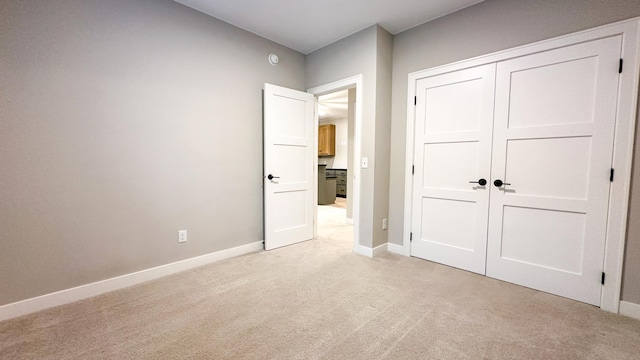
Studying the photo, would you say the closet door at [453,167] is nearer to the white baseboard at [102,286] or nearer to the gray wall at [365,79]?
the gray wall at [365,79]

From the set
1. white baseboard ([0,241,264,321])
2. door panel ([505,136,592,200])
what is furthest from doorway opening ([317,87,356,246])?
door panel ([505,136,592,200])

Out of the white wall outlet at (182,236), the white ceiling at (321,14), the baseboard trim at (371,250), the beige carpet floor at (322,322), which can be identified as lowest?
the beige carpet floor at (322,322)

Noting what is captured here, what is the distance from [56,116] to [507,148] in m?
3.82

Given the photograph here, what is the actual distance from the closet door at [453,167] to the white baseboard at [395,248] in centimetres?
14

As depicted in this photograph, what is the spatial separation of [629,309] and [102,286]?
4172 millimetres

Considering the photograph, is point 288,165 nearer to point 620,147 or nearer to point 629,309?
point 620,147

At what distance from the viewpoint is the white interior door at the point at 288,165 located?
3.23 metres

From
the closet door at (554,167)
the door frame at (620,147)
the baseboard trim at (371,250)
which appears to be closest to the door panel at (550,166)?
the closet door at (554,167)

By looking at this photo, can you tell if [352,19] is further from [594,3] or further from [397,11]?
[594,3]

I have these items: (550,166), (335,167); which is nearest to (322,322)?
(550,166)

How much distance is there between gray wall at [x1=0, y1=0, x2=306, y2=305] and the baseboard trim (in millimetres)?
1450

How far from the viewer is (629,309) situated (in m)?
1.89

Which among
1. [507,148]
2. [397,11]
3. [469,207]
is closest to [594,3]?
[507,148]

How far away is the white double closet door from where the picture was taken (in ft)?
6.57
